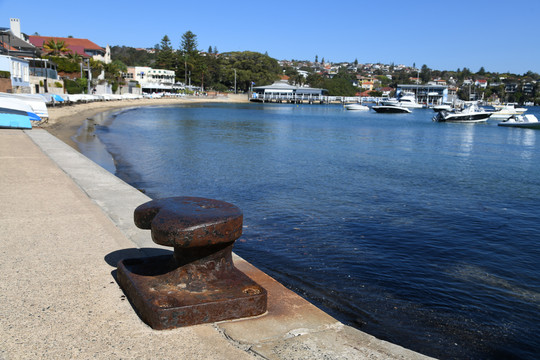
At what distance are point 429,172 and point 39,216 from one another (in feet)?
51.8

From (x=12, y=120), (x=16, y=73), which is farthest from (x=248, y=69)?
(x=12, y=120)

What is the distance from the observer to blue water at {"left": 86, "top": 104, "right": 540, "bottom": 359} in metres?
5.48

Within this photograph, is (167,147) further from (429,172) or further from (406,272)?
(406,272)

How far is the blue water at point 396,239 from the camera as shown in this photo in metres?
5.48

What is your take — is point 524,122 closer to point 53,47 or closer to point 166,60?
point 53,47

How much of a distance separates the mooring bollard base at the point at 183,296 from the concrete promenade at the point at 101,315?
0.25 ft

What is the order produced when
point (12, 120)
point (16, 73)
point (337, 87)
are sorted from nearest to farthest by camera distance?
point (12, 120) → point (16, 73) → point (337, 87)

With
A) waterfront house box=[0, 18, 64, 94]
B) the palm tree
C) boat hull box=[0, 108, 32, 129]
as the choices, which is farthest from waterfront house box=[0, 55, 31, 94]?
the palm tree

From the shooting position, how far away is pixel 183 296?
3588 mm

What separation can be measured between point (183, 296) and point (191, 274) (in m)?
0.25

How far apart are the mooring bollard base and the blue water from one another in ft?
6.47

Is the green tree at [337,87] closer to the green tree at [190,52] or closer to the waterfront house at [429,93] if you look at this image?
the waterfront house at [429,93]

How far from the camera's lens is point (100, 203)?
7352 mm

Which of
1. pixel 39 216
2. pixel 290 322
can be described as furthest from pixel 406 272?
pixel 39 216
